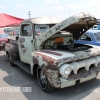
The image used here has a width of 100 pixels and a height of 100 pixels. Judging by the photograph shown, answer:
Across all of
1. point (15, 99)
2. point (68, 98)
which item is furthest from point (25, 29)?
point (68, 98)

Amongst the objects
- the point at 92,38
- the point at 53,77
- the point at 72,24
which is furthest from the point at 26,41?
the point at 92,38

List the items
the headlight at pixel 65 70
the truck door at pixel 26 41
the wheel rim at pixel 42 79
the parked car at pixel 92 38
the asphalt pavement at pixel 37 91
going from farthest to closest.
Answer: the parked car at pixel 92 38, the truck door at pixel 26 41, the wheel rim at pixel 42 79, the asphalt pavement at pixel 37 91, the headlight at pixel 65 70

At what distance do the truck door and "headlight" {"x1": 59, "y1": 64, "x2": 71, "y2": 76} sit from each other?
1855mm

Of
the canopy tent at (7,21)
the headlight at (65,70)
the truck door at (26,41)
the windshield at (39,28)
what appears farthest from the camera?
the canopy tent at (7,21)

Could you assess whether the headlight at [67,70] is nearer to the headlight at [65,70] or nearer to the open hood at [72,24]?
the headlight at [65,70]

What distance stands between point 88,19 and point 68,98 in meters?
2.03

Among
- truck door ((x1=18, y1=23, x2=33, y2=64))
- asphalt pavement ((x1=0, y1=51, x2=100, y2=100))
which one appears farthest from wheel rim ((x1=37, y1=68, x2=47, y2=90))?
truck door ((x1=18, y1=23, x2=33, y2=64))

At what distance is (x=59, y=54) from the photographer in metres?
3.89

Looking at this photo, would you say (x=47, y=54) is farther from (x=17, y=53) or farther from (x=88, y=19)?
(x=17, y=53)

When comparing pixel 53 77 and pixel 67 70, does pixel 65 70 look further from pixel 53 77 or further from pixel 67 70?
pixel 53 77

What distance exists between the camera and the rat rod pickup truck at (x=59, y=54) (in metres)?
3.59

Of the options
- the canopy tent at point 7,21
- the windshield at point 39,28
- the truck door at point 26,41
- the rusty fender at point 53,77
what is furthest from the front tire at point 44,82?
the canopy tent at point 7,21

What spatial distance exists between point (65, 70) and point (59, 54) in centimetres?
51

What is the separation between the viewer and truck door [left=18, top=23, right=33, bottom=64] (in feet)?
16.8
